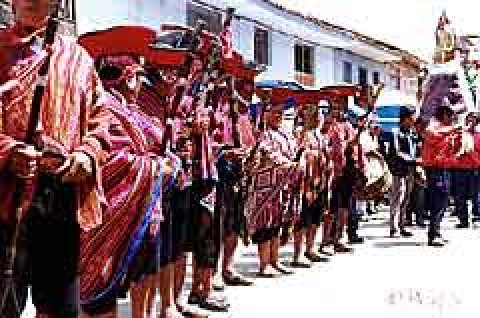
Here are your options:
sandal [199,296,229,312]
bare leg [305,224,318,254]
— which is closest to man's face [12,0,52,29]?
sandal [199,296,229,312]

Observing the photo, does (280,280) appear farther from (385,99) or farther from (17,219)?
(385,99)

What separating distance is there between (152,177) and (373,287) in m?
4.04

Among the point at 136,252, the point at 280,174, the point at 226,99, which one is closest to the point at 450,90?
the point at 280,174

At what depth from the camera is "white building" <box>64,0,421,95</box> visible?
12.7m

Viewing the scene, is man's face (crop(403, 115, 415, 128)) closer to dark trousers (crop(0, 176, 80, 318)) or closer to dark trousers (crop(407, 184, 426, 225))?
dark trousers (crop(407, 184, 426, 225))

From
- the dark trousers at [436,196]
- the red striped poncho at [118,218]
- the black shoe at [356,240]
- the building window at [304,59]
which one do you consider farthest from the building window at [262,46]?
the red striped poncho at [118,218]

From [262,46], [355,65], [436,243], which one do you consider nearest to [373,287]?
[436,243]

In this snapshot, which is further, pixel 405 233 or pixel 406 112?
pixel 406 112

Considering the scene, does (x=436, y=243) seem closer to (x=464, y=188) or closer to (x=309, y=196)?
(x=464, y=188)

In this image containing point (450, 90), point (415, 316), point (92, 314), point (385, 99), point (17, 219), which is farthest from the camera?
point (385, 99)

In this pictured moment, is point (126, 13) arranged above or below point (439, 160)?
above

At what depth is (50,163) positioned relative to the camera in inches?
125

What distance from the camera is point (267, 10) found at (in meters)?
16.5

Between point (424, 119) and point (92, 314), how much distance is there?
8402mm
